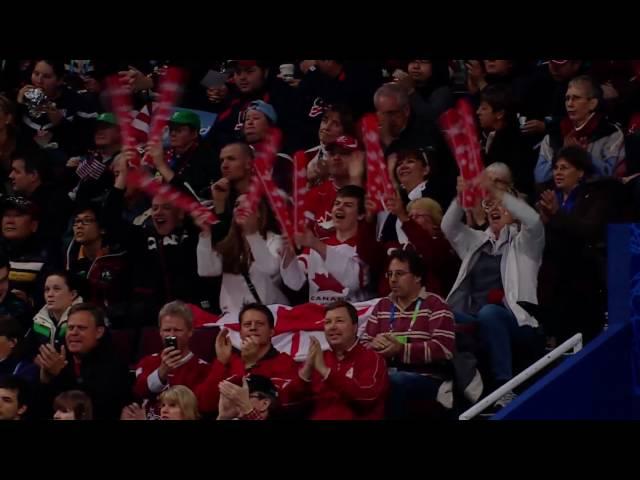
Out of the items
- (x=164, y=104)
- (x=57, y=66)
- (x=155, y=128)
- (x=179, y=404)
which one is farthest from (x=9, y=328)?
(x=57, y=66)

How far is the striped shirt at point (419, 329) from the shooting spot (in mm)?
8578

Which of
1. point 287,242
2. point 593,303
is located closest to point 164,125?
point 287,242

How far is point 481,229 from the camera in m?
9.12

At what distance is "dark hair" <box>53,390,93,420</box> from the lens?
8.88 meters

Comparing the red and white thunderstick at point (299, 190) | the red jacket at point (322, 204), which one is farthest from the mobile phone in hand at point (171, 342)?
the red jacket at point (322, 204)

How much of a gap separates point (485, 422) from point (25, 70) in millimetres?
4739

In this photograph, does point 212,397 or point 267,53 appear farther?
point 267,53

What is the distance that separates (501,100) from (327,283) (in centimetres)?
132

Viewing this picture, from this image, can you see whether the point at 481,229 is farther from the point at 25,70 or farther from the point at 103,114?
the point at 25,70

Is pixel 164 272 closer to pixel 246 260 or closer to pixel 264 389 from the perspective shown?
pixel 246 260

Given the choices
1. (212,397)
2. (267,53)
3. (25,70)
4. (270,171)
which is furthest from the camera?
(25,70)

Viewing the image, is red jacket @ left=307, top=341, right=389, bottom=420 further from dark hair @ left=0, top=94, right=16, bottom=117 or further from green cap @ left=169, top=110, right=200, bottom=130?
dark hair @ left=0, top=94, right=16, bottom=117

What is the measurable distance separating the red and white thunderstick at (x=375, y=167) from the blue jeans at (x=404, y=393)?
1.08 metres

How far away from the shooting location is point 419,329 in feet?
28.4
